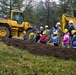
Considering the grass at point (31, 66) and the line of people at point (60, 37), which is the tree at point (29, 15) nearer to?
the line of people at point (60, 37)

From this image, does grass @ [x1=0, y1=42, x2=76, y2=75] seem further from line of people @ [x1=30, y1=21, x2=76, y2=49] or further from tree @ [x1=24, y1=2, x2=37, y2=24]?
tree @ [x1=24, y1=2, x2=37, y2=24]

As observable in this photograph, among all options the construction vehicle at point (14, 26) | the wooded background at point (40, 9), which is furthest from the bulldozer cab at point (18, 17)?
the wooded background at point (40, 9)

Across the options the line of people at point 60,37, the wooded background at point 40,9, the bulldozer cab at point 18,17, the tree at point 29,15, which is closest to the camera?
the line of people at point 60,37

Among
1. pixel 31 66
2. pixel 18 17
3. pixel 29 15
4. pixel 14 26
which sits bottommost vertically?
pixel 29 15

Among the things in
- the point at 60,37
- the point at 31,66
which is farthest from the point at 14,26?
the point at 31,66

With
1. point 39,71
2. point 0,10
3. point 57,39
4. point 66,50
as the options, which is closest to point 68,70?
point 39,71

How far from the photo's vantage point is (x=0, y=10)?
6384 cm

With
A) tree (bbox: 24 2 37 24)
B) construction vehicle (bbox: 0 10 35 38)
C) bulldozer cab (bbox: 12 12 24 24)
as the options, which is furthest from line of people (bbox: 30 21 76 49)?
tree (bbox: 24 2 37 24)

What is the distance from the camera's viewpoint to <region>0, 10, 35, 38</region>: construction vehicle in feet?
92.3

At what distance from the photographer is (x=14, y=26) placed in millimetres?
29547

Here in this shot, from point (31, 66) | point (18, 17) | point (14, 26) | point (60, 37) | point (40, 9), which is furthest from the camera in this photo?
point (40, 9)

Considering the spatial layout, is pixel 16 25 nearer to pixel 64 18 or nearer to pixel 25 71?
Answer: pixel 64 18

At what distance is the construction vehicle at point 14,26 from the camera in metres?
28.1

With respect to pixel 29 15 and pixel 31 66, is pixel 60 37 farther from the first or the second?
pixel 29 15
